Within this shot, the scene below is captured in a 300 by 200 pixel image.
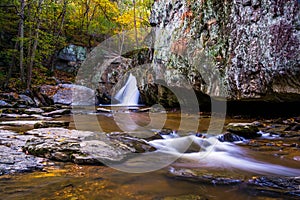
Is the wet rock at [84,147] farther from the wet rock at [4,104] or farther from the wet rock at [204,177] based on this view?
the wet rock at [4,104]

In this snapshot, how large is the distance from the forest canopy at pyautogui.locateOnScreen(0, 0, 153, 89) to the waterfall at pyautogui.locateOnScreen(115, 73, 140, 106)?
4.72 metres

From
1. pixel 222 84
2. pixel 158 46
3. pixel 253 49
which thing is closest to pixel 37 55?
pixel 158 46

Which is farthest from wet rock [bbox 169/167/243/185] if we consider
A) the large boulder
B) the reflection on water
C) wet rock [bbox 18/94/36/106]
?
the large boulder

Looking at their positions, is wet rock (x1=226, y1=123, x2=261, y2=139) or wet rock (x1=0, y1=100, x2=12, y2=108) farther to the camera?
wet rock (x1=0, y1=100, x2=12, y2=108)

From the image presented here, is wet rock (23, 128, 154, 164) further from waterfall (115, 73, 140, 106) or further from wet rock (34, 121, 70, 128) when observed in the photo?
waterfall (115, 73, 140, 106)

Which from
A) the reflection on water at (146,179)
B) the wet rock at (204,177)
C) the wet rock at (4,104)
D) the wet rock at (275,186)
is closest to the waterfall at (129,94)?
the wet rock at (4,104)

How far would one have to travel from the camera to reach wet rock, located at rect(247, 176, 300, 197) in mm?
2270

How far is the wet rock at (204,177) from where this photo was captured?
101 inches

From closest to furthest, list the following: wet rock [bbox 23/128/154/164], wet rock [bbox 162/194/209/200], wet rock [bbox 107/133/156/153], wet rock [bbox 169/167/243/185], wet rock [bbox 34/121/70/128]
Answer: wet rock [bbox 162/194/209/200], wet rock [bbox 169/167/243/185], wet rock [bbox 23/128/154/164], wet rock [bbox 107/133/156/153], wet rock [bbox 34/121/70/128]

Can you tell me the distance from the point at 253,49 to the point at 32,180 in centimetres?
529

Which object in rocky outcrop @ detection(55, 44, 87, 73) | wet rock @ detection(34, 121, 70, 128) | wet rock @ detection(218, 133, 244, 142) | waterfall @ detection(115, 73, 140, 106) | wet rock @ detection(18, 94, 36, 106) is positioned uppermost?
rocky outcrop @ detection(55, 44, 87, 73)

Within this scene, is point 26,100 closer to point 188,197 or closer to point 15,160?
point 15,160

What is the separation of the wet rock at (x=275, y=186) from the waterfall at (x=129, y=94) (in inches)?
474

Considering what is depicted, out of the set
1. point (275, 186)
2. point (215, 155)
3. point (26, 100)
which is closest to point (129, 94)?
point (26, 100)
